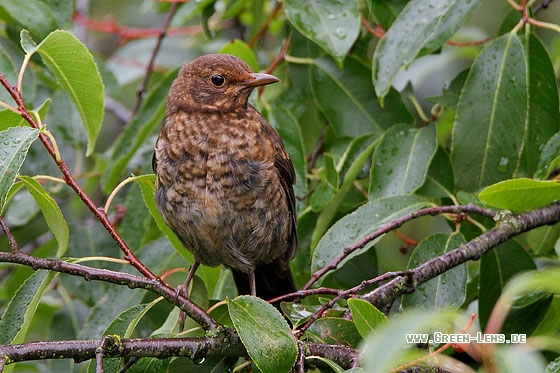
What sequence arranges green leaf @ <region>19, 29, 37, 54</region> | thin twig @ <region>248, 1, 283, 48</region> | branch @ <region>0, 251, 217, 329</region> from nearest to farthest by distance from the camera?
branch @ <region>0, 251, 217, 329</region>, green leaf @ <region>19, 29, 37, 54</region>, thin twig @ <region>248, 1, 283, 48</region>

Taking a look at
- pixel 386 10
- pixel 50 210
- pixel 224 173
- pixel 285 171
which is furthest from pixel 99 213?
pixel 386 10

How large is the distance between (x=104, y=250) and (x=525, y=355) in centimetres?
349

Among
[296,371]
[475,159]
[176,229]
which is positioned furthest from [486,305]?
[176,229]

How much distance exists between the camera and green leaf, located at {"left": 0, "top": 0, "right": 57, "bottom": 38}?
3.94 m

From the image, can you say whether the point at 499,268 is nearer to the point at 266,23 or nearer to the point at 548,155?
the point at 548,155

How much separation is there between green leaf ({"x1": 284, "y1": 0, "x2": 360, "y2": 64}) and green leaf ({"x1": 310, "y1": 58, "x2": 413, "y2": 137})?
45cm

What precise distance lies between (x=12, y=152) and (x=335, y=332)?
1.31m

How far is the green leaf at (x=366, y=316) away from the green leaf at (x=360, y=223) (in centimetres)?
75

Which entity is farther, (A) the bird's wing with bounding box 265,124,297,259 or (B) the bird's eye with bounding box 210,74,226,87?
(B) the bird's eye with bounding box 210,74,226,87

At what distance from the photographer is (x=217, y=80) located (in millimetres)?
4066

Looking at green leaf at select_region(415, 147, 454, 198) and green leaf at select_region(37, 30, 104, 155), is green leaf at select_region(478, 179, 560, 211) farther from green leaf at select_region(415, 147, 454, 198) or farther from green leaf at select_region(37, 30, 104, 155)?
green leaf at select_region(37, 30, 104, 155)

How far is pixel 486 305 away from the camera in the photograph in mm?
3473

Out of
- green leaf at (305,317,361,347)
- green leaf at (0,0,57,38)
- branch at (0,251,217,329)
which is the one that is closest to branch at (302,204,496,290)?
green leaf at (305,317,361,347)

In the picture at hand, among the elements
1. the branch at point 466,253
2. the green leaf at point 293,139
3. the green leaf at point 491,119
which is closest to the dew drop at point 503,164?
the green leaf at point 491,119
